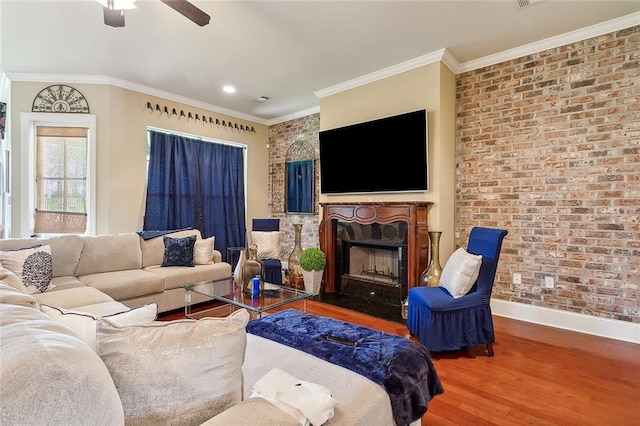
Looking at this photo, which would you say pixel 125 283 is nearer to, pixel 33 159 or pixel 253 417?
pixel 33 159

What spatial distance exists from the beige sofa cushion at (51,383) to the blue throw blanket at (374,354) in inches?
40.6

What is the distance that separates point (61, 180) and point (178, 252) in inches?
77.2

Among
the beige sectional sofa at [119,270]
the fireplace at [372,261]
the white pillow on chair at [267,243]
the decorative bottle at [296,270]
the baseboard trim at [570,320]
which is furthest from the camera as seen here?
the white pillow on chair at [267,243]

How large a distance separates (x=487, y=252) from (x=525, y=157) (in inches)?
53.8

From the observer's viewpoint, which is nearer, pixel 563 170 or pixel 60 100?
pixel 563 170

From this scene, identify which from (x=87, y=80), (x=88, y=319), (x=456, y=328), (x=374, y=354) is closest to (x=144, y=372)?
(x=88, y=319)

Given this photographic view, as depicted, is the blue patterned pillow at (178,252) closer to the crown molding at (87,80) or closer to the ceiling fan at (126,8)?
the crown molding at (87,80)

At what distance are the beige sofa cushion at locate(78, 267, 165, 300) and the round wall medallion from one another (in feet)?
7.58

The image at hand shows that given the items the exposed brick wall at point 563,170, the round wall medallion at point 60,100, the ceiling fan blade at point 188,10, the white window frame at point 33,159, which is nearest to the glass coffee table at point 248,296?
the ceiling fan blade at point 188,10

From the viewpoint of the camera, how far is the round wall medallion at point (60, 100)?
4.04 m

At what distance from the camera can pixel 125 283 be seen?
3113mm

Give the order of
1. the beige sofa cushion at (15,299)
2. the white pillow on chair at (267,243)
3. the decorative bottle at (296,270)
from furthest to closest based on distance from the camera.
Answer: the white pillow on chair at (267,243) → the decorative bottle at (296,270) → the beige sofa cushion at (15,299)

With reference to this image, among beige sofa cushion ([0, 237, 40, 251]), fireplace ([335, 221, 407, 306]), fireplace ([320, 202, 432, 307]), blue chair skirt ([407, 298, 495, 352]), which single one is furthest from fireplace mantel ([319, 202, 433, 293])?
beige sofa cushion ([0, 237, 40, 251])

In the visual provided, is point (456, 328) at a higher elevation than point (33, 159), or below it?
below
